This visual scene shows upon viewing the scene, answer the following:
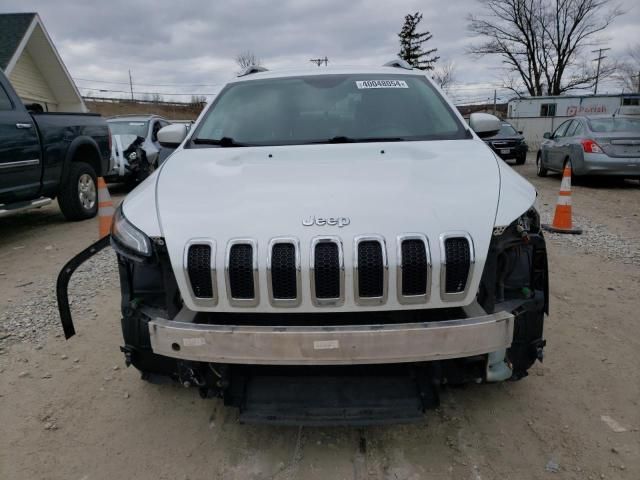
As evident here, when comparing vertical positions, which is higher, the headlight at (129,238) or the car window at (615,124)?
the car window at (615,124)

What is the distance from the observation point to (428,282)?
1921 millimetres

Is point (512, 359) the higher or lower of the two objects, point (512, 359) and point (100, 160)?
the lower

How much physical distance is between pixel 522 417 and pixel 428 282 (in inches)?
45.0

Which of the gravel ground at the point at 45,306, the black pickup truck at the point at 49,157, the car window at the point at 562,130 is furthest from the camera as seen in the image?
the car window at the point at 562,130

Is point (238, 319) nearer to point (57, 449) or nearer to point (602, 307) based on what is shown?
point (57, 449)

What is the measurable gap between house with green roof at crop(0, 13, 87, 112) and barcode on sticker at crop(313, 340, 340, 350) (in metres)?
16.8

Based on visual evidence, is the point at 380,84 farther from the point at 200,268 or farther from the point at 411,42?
the point at 411,42

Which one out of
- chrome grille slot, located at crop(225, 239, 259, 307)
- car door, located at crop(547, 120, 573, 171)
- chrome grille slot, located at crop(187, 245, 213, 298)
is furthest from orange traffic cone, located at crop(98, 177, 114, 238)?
car door, located at crop(547, 120, 573, 171)

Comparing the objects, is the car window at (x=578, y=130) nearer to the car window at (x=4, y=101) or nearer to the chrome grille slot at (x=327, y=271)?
the car window at (x=4, y=101)

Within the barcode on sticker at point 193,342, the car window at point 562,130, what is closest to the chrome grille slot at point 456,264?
the barcode on sticker at point 193,342

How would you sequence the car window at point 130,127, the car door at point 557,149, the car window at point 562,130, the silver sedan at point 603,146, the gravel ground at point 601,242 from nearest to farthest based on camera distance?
the gravel ground at point 601,242
the silver sedan at point 603,146
the car window at point 130,127
the car door at point 557,149
the car window at point 562,130

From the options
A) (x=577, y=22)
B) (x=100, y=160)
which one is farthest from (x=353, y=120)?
(x=577, y=22)

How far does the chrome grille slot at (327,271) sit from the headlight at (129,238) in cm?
72

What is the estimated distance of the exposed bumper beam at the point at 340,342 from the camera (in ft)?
6.19
